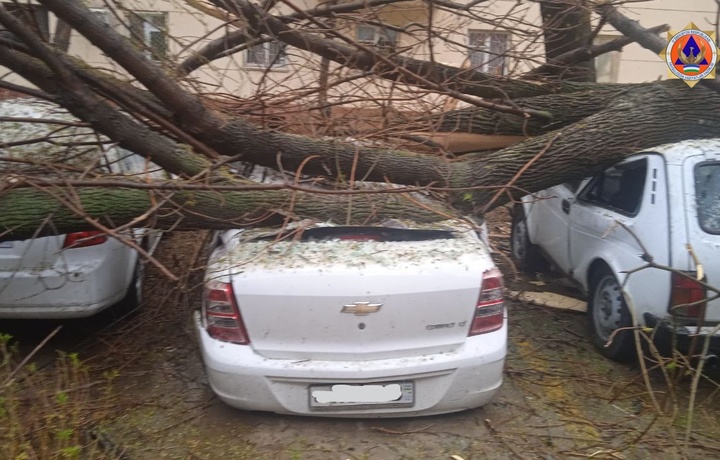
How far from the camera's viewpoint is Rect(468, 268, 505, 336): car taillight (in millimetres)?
3154

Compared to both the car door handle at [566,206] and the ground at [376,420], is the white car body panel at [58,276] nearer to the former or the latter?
the ground at [376,420]

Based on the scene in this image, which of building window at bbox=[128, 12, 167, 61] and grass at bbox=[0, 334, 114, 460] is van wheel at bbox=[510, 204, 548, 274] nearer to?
building window at bbox=[128, 12, 167, 61]

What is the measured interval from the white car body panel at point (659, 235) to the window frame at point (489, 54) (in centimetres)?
197

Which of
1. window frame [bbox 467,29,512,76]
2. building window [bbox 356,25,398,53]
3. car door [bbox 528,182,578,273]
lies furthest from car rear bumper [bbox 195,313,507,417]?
window frame [bbox 467,29,512,76]

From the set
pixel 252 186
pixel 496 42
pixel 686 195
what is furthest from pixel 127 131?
pixel 496 42

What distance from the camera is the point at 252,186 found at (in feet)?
11.8

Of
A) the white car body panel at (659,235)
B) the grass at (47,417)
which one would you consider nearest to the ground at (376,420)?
the grass at (47,417)

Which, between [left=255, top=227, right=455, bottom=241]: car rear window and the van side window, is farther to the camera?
the van side window

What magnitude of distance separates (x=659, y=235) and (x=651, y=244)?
8cm

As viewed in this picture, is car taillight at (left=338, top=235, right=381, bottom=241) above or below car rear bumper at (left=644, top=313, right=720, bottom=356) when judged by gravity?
above

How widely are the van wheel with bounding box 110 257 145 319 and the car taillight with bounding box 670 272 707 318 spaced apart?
3.54m

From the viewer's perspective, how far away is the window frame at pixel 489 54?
596cm

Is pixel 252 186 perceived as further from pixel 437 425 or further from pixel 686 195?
pixel 686 195

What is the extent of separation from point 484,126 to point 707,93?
1808mm
